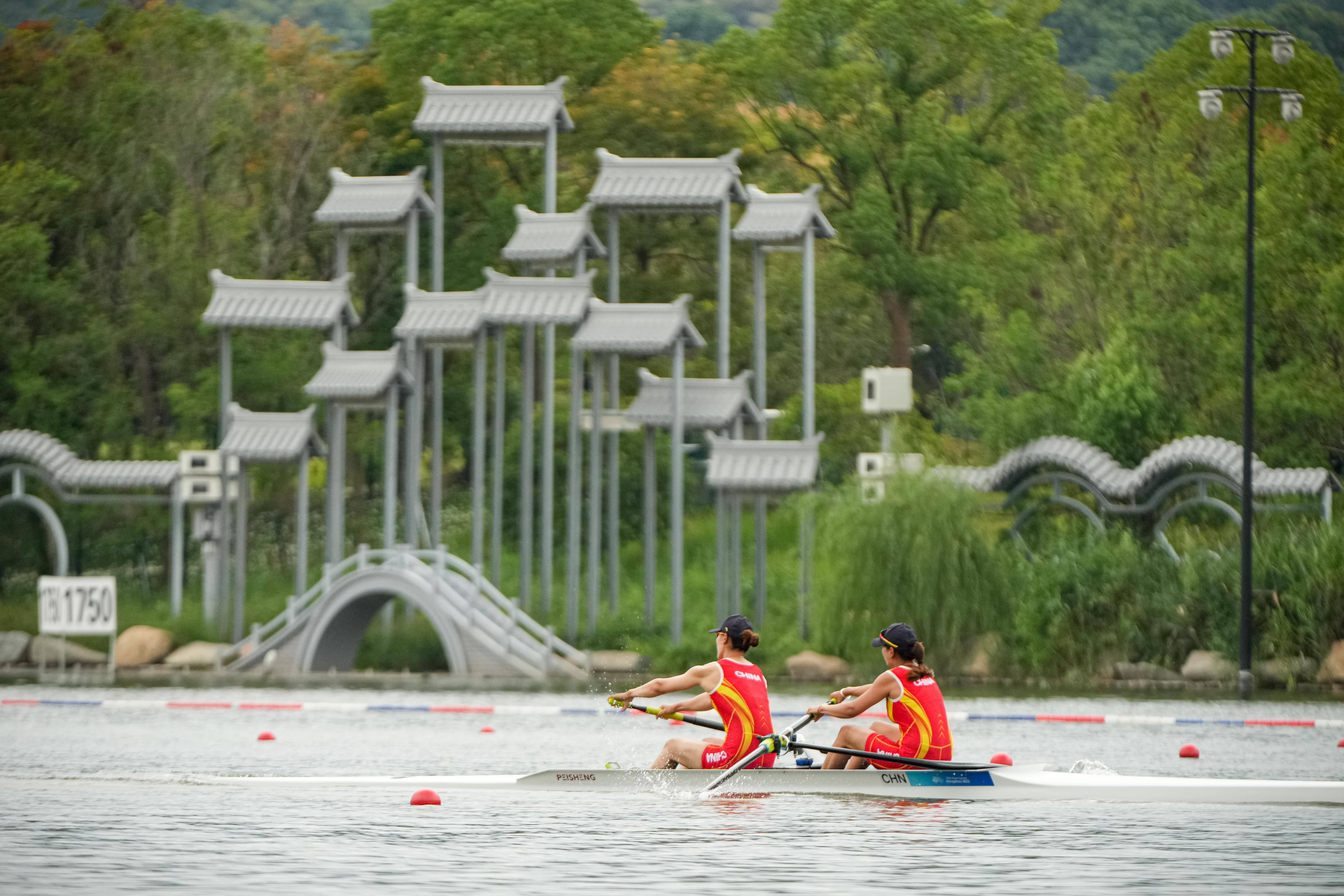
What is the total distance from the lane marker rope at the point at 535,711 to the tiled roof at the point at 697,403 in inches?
405

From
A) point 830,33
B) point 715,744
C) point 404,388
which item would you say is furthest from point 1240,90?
point 830,33

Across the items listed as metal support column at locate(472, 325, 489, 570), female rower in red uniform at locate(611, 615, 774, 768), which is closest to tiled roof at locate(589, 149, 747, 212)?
metal support column at locate(472, 325, 489, 570)

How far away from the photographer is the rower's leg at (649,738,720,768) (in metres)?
20.5

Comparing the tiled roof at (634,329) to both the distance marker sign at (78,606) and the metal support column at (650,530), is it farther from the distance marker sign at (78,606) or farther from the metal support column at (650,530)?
the distance marker sign at (78,606)

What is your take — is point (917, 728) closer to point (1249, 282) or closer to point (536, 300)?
point (1249, 282)

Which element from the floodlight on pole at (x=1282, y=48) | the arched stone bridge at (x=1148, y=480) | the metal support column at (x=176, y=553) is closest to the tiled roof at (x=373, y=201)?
the metal support column at (x=176, y=553)

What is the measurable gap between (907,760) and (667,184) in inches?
1217

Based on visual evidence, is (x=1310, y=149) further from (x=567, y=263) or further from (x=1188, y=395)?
(x=567, y=263)

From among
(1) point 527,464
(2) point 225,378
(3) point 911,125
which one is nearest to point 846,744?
(1) point 527,464

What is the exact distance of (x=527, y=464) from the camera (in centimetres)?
4794

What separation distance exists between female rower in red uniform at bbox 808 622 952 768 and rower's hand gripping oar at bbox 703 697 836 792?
31 cm

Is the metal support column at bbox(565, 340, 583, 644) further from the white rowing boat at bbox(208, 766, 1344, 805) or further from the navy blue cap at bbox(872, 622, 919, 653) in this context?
the navy blue cap at bbox(872, 622, 919, 653)

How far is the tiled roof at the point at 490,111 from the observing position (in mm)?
50062

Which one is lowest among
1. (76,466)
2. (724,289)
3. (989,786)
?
(989,786)
